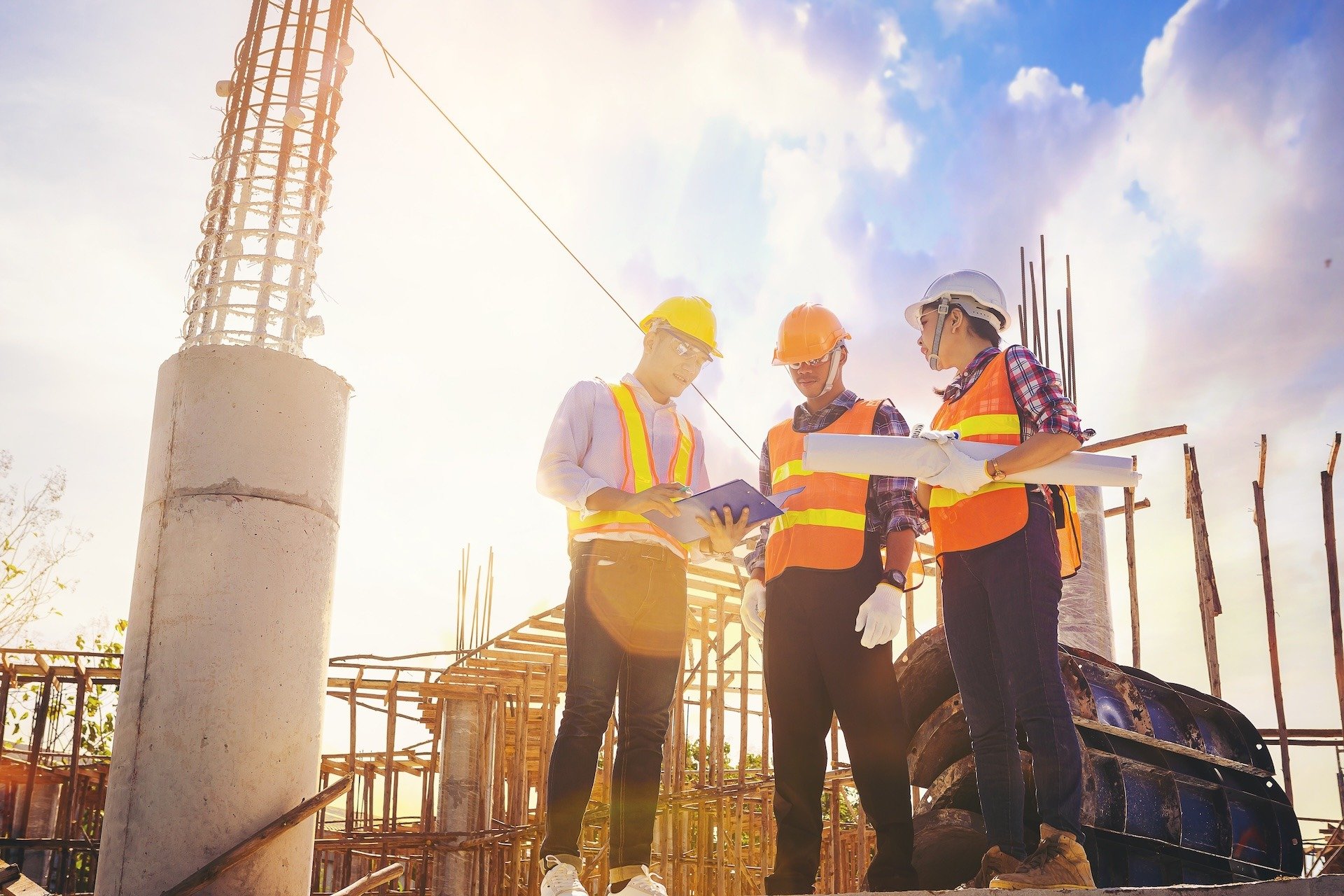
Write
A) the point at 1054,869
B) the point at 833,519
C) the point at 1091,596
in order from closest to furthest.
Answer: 1. the point at 1054,869
2. the point at 833,519
3. the point at 1091,596

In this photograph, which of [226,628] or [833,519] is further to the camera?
[226,628]

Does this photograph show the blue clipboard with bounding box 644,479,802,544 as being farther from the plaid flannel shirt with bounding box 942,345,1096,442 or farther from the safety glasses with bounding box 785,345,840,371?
the plaid flannel shirt with bounding box 942,345,1096,442

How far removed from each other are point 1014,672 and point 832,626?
0.68 m

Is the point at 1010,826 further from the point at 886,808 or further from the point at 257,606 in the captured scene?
the point at 257,606

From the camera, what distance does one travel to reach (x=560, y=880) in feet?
12.6

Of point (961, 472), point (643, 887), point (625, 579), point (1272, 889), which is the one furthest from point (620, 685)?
point (1272, 889)

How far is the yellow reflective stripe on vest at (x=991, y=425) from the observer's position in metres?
4.05

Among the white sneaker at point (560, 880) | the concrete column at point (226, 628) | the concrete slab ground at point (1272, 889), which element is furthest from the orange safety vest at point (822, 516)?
the concrete column at point (226, 628)

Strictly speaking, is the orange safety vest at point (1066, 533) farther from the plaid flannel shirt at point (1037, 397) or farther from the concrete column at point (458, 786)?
the concrete column at point (458, 786)

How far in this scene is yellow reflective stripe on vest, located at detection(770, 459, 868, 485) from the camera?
4.34 meters

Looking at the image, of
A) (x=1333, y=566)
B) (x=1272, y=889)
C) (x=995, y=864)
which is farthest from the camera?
(x=1333, y=566)

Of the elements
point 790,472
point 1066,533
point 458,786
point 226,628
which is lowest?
point 458,786

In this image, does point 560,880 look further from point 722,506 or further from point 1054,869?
point 1054,869

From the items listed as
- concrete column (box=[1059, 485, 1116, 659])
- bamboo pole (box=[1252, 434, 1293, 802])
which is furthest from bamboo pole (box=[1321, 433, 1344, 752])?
concrete column (box=[1059, 485, 1116, 659])
